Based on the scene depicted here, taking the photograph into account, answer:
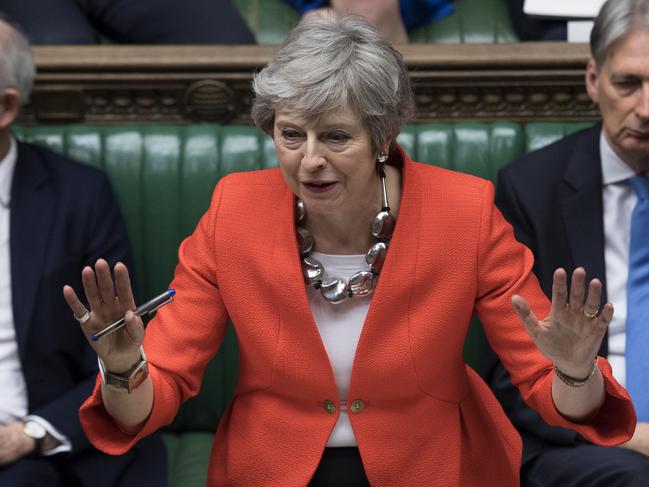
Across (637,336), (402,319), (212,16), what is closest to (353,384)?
(402,319)

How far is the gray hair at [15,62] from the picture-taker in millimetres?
2109

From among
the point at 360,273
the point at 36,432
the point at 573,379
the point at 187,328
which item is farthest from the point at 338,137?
the point at 36,432

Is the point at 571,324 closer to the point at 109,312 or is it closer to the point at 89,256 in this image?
the point at 109,312

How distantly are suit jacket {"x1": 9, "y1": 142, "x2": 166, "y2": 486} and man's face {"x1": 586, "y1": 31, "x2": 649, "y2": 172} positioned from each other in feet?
3.18

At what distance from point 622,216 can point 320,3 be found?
3.18 ft

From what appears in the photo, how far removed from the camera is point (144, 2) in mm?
2658

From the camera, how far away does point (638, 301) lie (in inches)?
81.6

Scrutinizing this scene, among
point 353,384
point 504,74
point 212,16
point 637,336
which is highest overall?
point 212,16

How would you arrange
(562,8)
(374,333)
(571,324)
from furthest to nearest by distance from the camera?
(562,8) → (374,333) → (571,324)

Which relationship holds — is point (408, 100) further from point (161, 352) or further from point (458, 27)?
point (458, 27)

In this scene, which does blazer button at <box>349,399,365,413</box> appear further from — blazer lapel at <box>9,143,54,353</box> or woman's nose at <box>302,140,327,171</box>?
blazer lapel at <box>9,143,54,353</box>

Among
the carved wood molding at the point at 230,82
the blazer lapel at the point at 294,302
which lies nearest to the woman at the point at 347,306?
the blazer lapel at the point at 294,302

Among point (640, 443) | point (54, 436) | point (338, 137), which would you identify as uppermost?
point (338, 137)

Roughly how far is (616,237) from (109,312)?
1034mm
